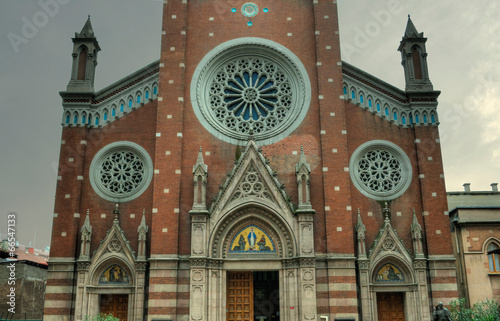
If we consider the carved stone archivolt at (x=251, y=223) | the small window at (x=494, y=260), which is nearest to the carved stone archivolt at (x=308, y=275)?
the carved stone archivolt at (x=251, y=223)

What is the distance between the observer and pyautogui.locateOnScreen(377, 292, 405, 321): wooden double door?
27406 millimetres

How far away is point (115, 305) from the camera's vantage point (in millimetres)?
27484

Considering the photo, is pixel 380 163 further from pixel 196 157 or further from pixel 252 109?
pixel 196 157

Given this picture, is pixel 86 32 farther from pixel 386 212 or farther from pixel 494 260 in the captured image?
pixel 494 260

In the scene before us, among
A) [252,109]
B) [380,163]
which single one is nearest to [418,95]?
[380,163]

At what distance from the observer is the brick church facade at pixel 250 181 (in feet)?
87.0

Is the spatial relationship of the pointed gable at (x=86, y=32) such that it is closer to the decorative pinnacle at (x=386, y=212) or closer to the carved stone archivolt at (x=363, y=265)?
the decorative pinnacle at (x=386, y=212)

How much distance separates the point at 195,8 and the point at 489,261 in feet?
81.7

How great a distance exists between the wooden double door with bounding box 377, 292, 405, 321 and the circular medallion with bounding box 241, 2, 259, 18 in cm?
1846

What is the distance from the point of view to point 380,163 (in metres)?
29.5

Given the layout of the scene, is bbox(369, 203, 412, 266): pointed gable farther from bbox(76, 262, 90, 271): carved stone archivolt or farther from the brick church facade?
bbox(76, 262, 90, 271): carved stone archivolt

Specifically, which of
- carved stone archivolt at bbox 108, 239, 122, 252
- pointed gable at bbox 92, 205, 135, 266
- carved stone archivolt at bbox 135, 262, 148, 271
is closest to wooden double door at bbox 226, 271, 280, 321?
carved stone archivolt at bbox 135, 262, 148, 271

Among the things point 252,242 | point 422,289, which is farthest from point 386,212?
point 252,242

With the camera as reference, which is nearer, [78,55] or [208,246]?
[208,246]
